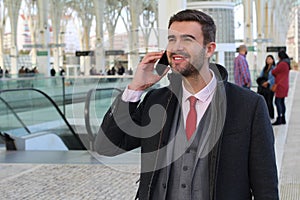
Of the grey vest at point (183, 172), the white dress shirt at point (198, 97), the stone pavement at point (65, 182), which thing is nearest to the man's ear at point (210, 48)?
the white dress shirt at point (198, 97)

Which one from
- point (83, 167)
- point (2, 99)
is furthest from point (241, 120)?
point (2, 99)

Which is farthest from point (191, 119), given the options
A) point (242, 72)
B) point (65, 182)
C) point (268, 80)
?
point (268, 80)

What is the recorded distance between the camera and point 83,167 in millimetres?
7012

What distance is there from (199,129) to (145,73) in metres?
0.31

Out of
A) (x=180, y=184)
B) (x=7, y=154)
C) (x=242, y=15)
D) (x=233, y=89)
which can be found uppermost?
(x=242, y=15)

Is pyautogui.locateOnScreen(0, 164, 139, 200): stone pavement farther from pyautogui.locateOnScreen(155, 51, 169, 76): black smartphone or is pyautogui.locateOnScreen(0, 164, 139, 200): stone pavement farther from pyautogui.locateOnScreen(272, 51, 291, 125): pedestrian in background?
pyautogui.locateOnScreen(272, 51, 291, 125): pedestrian in background

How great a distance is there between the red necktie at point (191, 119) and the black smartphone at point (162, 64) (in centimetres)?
16

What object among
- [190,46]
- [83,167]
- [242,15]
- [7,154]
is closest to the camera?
[190,46]

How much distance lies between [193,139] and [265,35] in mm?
51664

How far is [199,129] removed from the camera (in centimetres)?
197

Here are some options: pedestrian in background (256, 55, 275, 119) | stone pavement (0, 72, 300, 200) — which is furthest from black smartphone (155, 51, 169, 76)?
pedestrian in background (256, 55, 275, 119)

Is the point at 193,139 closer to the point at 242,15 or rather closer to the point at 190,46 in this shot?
the point at 190,46

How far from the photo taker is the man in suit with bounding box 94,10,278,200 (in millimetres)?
1926

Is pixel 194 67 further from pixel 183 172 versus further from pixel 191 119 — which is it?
pixel 183 172
